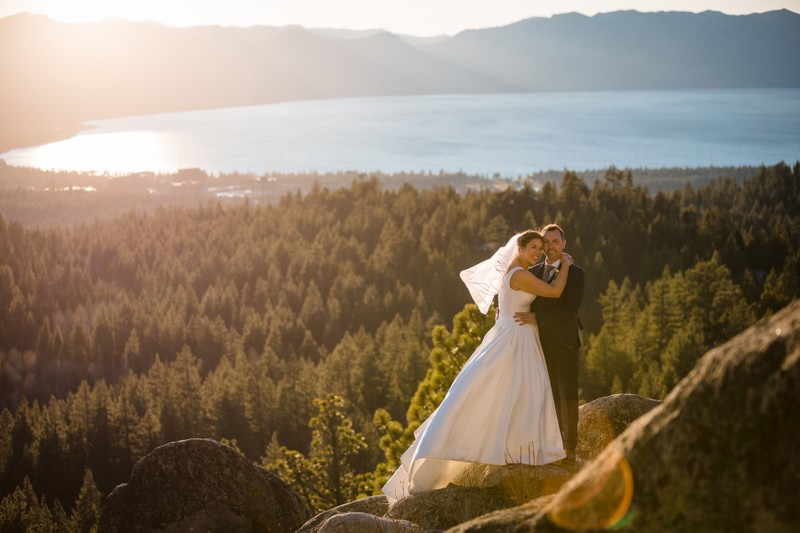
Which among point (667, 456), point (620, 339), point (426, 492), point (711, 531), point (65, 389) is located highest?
point (667, 456)

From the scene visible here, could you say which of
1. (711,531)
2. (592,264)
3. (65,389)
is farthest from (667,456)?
(65,389)

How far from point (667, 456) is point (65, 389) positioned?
102 meters

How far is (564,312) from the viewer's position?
9.57 metres

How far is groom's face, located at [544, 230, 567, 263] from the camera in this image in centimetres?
966

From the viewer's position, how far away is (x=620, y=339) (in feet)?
203

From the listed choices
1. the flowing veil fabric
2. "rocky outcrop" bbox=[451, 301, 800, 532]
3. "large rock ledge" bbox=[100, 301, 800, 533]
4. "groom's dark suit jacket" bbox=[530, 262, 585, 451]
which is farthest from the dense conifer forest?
"rocky outcrop" bbox=[451, 301, 800, 532]

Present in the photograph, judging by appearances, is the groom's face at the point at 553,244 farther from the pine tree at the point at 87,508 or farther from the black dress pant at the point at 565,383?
the pine tree at the point at 87,508

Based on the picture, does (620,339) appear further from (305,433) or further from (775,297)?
(305,433)

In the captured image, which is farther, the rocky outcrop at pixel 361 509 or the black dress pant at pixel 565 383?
the rocky outcrop at pixel 361 509

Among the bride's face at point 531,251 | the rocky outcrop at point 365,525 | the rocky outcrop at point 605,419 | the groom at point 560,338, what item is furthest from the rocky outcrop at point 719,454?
the rocky outcrop at point 605,419

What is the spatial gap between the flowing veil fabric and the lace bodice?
0.72 ft

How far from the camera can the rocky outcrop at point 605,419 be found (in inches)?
425

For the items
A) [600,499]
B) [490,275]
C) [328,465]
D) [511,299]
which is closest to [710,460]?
[600,499]

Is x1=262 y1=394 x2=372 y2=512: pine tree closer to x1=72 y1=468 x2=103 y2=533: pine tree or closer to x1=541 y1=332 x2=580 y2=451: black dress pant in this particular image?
x1=541 y1=332 x2=580 y2=451: black dress pant
